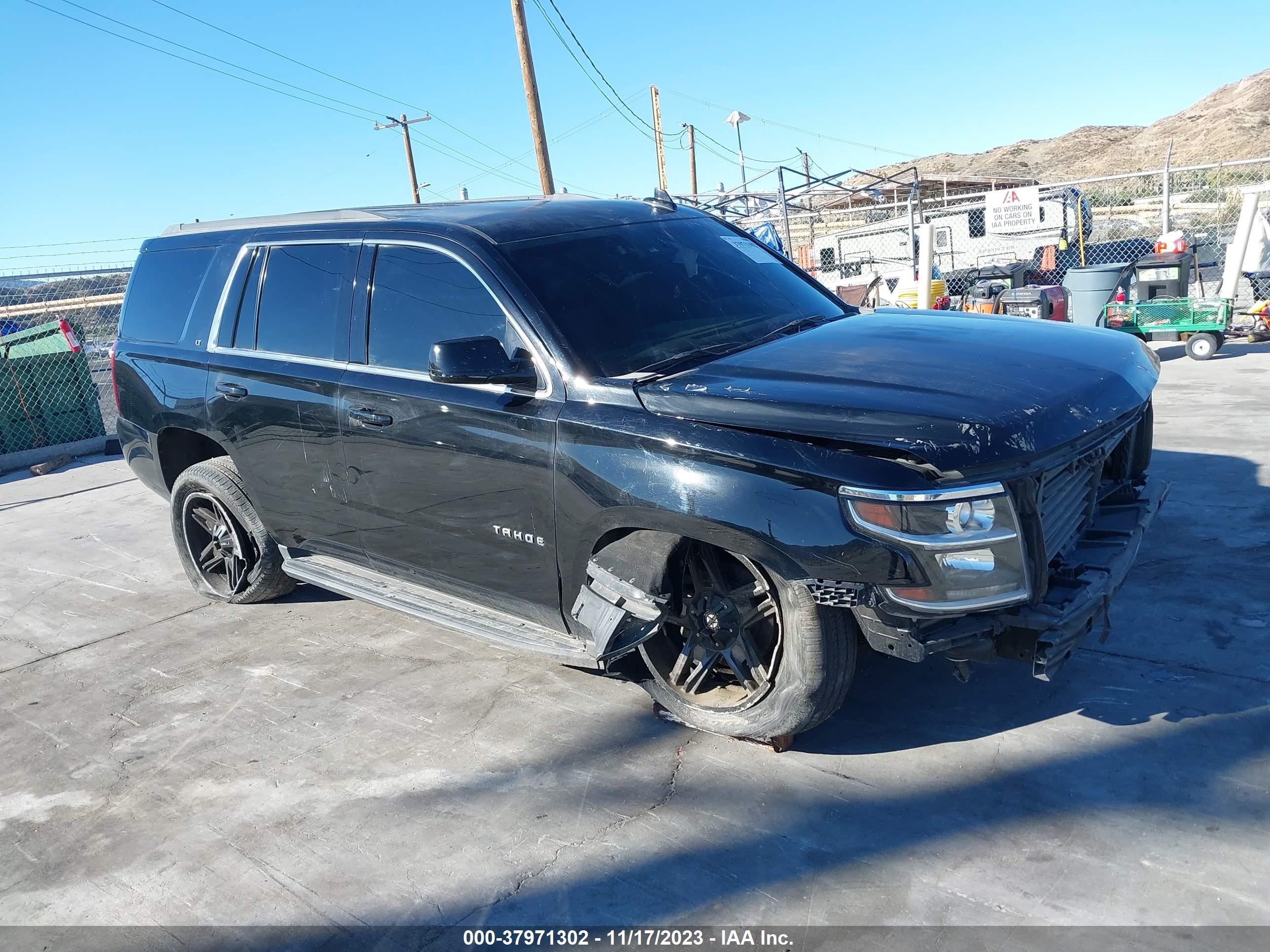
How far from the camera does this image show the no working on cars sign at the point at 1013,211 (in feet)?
63.7

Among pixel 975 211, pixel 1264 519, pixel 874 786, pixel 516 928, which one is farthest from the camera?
pixel 975 211

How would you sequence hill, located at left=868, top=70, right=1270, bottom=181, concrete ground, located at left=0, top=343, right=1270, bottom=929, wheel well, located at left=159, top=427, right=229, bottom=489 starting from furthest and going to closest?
hill, located at left=868, top=70, right=1270, bottom=181 < wheel well, located at left=159, top=427, right=229, bottom=489 < concrete ground, located at left=0, top=343, right=1270, bottom=929

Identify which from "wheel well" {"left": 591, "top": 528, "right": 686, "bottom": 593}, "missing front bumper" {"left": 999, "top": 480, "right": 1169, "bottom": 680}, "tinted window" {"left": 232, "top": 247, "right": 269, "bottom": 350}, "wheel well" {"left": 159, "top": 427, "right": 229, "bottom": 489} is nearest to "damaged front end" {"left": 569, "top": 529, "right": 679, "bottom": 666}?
"wheel well" {"left": 591, "top": 528, "right": 686, "bottom": 593}

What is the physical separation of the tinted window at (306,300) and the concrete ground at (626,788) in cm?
148

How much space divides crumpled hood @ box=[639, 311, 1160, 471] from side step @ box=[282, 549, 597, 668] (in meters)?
0.99

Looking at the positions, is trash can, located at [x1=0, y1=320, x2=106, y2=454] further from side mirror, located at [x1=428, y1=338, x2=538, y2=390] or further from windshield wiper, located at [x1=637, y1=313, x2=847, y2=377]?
windshield wiper, located at [x1=637, y1=313, x2=847, y2=377]

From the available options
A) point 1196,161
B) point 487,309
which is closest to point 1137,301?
point 487,309

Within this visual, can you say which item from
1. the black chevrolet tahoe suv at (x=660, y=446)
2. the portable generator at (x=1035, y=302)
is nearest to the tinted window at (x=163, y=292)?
the black chevrolet tahoe suv at (x=660, y=446)

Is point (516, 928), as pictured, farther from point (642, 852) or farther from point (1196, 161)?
point (1196, 161)

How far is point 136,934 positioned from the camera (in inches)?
109

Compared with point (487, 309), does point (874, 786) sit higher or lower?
lower

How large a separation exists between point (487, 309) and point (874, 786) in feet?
7.13

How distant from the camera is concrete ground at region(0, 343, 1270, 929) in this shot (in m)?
2.65

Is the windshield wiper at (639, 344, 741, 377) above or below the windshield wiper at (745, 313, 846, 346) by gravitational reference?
below
